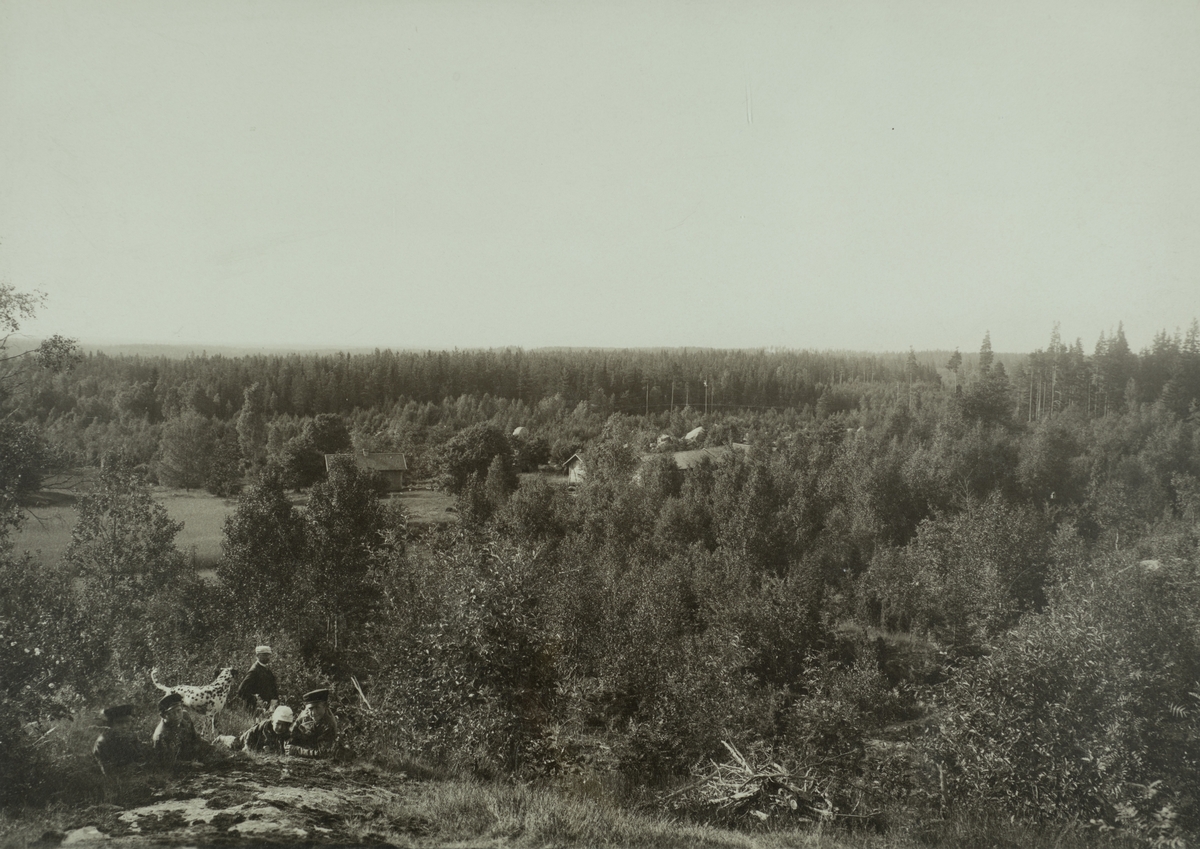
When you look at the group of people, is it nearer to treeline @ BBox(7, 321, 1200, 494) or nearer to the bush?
treeline @ BBox(7, 321, 1200, 494)

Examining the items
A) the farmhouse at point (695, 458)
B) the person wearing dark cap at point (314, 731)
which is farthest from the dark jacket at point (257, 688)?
the farmhouse at point (695, 458)

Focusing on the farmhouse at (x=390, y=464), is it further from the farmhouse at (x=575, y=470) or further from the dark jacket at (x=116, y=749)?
the dark jacket at (x=116, y=749)

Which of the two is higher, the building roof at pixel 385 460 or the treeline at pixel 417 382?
the treeline at pixel 417 382

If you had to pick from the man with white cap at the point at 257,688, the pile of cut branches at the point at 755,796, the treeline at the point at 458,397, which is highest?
the treeline at the point at 458,397

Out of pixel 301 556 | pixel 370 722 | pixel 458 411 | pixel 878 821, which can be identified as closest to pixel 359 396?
pixel 458 411

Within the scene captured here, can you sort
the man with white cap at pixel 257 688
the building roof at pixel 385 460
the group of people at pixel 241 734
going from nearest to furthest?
the group of people at pixel 241 734
the man with white cap at pixel 257 688
the building roof at pixel 385 460

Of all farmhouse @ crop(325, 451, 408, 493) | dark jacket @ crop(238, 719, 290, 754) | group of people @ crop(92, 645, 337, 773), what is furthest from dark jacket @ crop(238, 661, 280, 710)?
farmhouse @ crop(325, 451, 408, 493)
